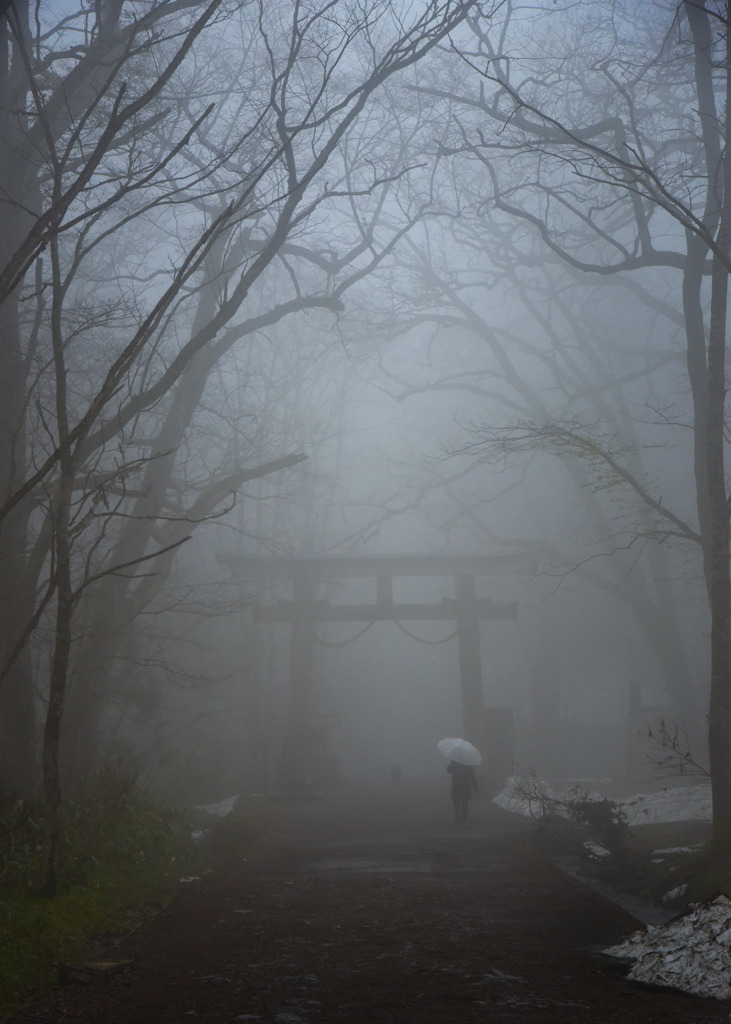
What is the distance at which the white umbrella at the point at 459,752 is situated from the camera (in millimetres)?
15266

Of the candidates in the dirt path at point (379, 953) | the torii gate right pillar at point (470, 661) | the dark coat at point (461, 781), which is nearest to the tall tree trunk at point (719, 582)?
the dirt path at point (379, 953)

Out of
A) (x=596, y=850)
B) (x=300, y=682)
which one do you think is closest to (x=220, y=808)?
(x=300, y=682)

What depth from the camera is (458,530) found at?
40219 millimetres

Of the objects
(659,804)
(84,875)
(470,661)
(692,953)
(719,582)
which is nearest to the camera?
(692,953)

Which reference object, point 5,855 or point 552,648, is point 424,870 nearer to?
point 5,855

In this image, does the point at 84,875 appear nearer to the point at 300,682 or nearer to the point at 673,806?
the point at 673,806

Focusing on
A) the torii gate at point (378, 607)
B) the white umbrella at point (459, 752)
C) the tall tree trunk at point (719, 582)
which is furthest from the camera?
the torii gate at point (378, 607)

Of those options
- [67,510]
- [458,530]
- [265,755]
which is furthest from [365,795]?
[458,530]

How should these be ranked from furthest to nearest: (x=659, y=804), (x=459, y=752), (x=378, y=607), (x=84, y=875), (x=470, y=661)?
(x=378, y=607), (x=470, y=661), (x=459, y=752), (x=659, y=804), (x=84, y=875)

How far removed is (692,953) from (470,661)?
15182 millimetres

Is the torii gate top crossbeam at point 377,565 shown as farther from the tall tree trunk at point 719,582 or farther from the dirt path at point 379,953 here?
the tall tree trunk at point 719,582

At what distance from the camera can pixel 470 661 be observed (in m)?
20.8

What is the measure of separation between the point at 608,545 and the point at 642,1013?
23959 millimetres

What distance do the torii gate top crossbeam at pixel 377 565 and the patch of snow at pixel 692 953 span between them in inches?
572
